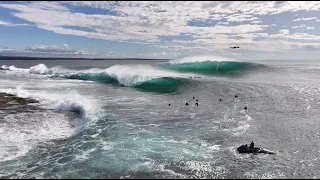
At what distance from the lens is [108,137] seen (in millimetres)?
23109

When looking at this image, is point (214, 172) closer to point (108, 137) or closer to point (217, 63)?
point (108, 137)

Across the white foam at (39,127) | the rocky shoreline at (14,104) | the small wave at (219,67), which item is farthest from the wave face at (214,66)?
the rocky shoreline at (14,104)

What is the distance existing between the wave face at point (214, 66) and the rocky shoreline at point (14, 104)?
4455 cm

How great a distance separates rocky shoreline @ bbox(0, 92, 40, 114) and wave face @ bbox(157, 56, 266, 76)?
4455 centimetres

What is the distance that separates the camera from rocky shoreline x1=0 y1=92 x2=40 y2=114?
3358cm

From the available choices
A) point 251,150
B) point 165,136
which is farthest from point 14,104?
point 251,150

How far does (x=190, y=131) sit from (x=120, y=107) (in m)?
12.6

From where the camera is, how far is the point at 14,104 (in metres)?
36.8

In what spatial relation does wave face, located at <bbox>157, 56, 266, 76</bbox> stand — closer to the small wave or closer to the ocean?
the small wave

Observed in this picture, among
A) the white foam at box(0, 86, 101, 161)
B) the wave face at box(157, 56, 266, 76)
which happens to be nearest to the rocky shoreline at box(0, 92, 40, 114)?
the white foam at box(0, 86, 101, 161)

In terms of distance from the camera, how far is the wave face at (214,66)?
236ft

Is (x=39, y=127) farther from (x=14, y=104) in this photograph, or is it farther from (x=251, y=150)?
(x=251, y=150)

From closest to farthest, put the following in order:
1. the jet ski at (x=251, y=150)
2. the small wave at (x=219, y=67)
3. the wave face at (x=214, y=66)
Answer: the jet ski at (x=251, y=150) → the small wave at (x=219, y=67) → the wave face at (x=214, y=66)

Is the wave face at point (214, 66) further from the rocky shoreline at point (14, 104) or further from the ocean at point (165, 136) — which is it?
the rocky shoreline at point (14, 104)
